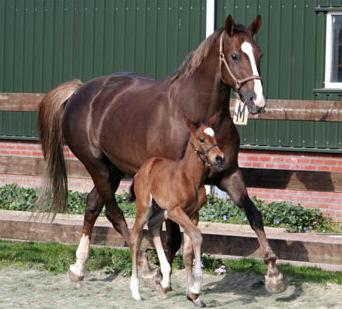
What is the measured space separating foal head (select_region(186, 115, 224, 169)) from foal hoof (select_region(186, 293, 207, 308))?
0.91 metres

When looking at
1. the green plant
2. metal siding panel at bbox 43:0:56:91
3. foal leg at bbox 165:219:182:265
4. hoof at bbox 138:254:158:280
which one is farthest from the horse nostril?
metal siding panel at bbox 43:0:56:91

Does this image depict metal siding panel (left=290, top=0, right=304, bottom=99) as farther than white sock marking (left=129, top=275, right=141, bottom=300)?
Yes

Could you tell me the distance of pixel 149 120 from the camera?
25.8 feet

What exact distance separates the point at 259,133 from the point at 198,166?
21.6 feet

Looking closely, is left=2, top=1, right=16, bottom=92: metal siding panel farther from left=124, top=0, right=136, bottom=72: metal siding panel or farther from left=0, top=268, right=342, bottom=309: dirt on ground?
left=0, top=268, right=342, bottom=309: dirt on ground

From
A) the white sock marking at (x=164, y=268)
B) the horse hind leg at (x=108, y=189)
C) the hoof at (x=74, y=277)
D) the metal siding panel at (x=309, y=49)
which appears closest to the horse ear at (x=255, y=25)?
the white sock marking at (x=164, y=268)

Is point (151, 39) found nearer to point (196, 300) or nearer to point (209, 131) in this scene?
point (209, 131)

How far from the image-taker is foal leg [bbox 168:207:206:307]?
6871mm

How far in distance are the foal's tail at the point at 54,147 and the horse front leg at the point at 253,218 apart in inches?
84.6

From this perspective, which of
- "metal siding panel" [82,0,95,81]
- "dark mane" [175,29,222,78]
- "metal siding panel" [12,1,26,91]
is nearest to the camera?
"dark mane" [175,29,222,78]

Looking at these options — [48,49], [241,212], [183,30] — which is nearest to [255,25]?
[241,212]

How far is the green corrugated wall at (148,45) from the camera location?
1320 cm

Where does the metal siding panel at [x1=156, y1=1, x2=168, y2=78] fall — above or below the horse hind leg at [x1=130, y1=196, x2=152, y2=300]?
above

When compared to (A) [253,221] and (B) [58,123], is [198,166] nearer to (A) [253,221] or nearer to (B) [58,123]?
(A) [253,221]
